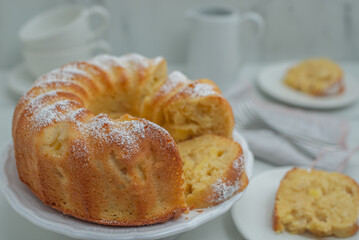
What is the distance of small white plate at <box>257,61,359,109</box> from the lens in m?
2.04

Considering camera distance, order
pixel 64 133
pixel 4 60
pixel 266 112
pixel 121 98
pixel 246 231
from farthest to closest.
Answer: pixel 4 60 → pixel 266 112 → pixel 121 98 → pixel 246 231 → pixel 64 133

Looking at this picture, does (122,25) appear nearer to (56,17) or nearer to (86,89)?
(56,17)

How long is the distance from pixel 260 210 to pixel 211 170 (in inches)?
8.4

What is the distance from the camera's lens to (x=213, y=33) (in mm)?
2023

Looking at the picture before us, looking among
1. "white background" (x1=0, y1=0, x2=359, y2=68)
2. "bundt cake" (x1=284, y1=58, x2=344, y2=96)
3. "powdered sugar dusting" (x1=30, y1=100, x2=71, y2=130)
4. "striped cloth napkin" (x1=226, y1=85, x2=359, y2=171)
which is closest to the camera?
"powdered sugar dusting" (x1=30, y1=100, x2=71, y2=130)

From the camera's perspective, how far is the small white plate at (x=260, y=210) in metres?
1.24

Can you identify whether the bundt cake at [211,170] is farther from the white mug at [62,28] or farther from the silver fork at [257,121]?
the white mug at [62,28]

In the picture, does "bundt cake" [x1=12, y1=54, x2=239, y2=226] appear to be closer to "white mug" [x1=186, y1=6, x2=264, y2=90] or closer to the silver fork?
the silver fork

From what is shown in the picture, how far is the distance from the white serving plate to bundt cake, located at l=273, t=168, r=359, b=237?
0.18 metres

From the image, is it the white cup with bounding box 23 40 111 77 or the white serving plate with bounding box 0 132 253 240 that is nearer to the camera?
the white serving plate with bounding box 0 132 253 240

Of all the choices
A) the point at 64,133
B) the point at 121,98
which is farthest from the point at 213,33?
the point at 64,133

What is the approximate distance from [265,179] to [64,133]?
0.66m

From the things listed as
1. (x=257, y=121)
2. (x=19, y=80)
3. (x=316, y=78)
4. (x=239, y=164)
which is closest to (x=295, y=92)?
(x=316, y=78)

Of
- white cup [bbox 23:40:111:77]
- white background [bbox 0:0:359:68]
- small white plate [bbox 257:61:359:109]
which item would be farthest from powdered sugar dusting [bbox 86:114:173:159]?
white background [bbox 0:0:359:68]
